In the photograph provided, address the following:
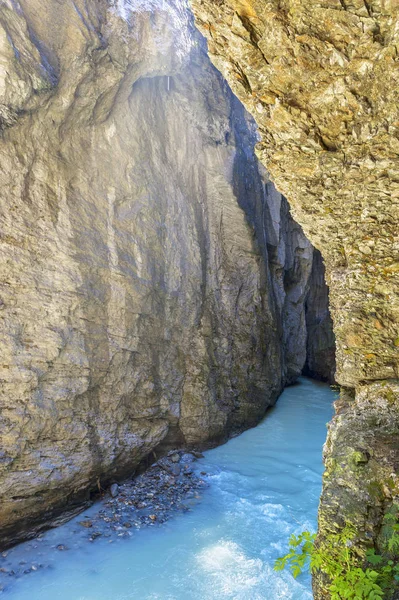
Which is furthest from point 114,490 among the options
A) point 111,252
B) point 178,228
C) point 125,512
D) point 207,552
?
point 178,228

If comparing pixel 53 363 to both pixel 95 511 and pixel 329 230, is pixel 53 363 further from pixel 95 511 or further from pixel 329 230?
pixel 329 230

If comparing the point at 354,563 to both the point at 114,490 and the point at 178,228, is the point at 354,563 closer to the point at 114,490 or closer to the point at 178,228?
the point at 114,490

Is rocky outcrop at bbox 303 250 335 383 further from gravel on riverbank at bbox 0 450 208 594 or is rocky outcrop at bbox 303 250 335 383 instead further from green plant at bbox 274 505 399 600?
green plant at bbox 274 505 399 600

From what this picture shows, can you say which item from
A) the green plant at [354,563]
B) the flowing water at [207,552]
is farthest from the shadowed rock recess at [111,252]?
the green plant at [354,563]

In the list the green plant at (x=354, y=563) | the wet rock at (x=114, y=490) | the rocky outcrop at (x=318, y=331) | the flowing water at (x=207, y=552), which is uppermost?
the rocky outcrop at (x=318, y=331)

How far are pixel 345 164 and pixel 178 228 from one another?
5.72 metres

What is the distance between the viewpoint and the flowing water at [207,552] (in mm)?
5148

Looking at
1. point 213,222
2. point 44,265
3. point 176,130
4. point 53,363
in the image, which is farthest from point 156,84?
point 53,363

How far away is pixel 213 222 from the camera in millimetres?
10148

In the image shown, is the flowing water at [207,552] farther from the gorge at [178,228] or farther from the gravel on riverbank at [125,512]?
the gorge at [178,228]

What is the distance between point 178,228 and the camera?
894 centimetres

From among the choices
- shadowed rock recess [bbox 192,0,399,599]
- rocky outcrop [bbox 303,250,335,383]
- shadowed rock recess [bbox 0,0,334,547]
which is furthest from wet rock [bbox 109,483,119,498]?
rocky outcrop [bbox 303,250,335,383]

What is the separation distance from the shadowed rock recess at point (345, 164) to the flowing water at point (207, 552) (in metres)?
2.87

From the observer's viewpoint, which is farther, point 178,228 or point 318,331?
point 318,331
